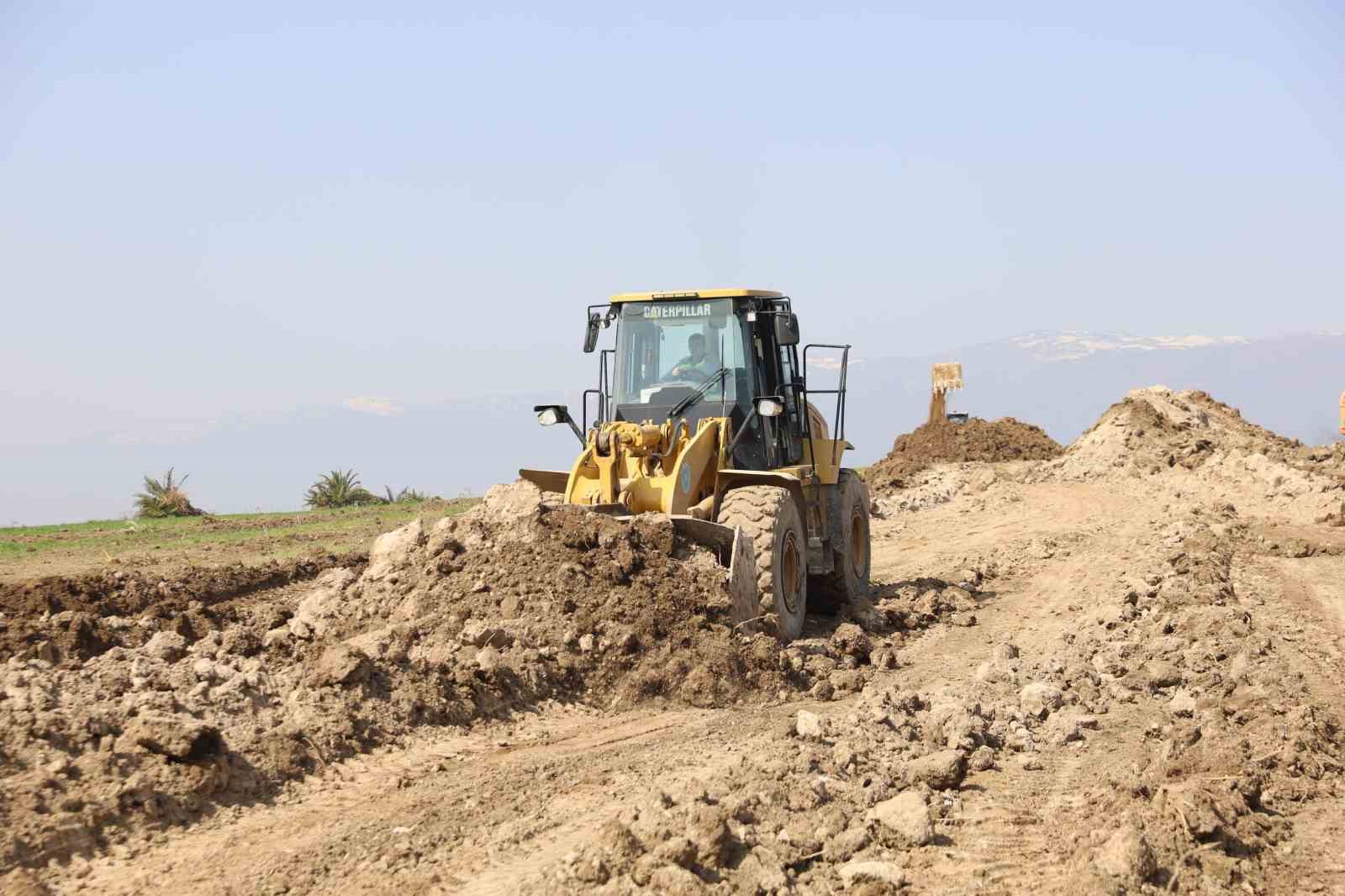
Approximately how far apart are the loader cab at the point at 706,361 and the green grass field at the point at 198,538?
695 cm

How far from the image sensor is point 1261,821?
235 inches

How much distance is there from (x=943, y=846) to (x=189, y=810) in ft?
11.3

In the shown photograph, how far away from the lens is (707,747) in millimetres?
7539

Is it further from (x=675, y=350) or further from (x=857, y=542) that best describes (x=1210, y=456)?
(x=675, y=350)

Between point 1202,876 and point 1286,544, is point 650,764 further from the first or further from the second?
point 1286,544

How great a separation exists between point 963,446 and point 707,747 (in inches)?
835

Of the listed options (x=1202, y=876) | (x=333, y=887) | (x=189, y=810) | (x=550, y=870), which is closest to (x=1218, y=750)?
(x=1202, y=876)

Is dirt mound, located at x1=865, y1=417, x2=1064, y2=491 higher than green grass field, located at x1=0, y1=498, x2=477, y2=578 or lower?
higher

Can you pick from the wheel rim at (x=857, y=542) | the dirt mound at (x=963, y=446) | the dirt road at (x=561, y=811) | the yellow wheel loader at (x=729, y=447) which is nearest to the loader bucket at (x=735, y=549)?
the yellow wheel loader at (x=729, y=447)

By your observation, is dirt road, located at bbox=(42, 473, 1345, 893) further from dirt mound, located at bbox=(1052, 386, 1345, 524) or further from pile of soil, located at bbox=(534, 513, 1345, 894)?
dirt mound, located at bbox=(1052, 386, 1345, 524)

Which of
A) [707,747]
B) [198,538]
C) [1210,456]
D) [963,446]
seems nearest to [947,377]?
[963,446]

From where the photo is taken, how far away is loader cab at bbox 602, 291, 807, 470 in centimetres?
1150

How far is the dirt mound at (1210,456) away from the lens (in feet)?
67.7

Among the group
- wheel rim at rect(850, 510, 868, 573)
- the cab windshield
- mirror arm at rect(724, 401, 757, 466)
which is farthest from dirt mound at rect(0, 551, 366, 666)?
wheel rim at rect(850, 510, 868, 573)
